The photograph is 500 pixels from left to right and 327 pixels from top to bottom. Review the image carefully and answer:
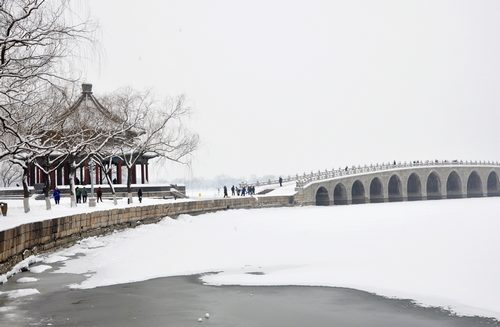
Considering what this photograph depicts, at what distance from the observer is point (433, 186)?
8781 centimetres

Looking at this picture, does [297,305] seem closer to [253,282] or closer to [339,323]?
[339,323]

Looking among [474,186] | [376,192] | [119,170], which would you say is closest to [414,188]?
[376,192]

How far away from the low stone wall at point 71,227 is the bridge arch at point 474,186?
6815 cm

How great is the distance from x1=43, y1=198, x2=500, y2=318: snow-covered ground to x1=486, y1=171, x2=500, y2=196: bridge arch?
3264 inches

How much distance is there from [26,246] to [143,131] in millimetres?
24006

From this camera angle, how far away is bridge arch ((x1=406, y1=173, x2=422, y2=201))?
80.1 metres

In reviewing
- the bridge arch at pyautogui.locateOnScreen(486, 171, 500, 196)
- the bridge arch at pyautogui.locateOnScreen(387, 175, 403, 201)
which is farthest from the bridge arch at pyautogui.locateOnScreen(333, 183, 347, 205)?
the bridge arch at pyautogui.locateOnScreen(486, 171, 500, 196)

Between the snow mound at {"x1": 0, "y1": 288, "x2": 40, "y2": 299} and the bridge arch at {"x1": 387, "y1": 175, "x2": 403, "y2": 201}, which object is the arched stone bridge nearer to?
the bridge arch at {"x1": 387, "y1": 175, "x2": 403, "y2": 201}

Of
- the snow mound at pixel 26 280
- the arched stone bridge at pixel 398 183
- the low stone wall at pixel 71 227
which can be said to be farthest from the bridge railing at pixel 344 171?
the snow mound at pixel 26 280

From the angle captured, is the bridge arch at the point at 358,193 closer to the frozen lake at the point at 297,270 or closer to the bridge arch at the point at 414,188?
the bridge arch at the point at 414,188

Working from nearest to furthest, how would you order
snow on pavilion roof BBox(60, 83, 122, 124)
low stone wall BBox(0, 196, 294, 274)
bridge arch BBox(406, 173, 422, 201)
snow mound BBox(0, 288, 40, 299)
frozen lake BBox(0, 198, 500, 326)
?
frozen lake BBox(0, 198, 500, 326)
snow mound BBox(0, 288, 40, 299)
low stone wall BBox(0, 196, 294, 274)
snow on pavilion roof BBox(60, 83, 122, 124)
bridge arch BBox(406, 173, 422, 201)

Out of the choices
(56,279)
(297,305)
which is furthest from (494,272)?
(56,279)

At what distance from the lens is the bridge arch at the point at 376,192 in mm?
74213

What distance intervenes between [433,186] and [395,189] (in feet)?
34.8
